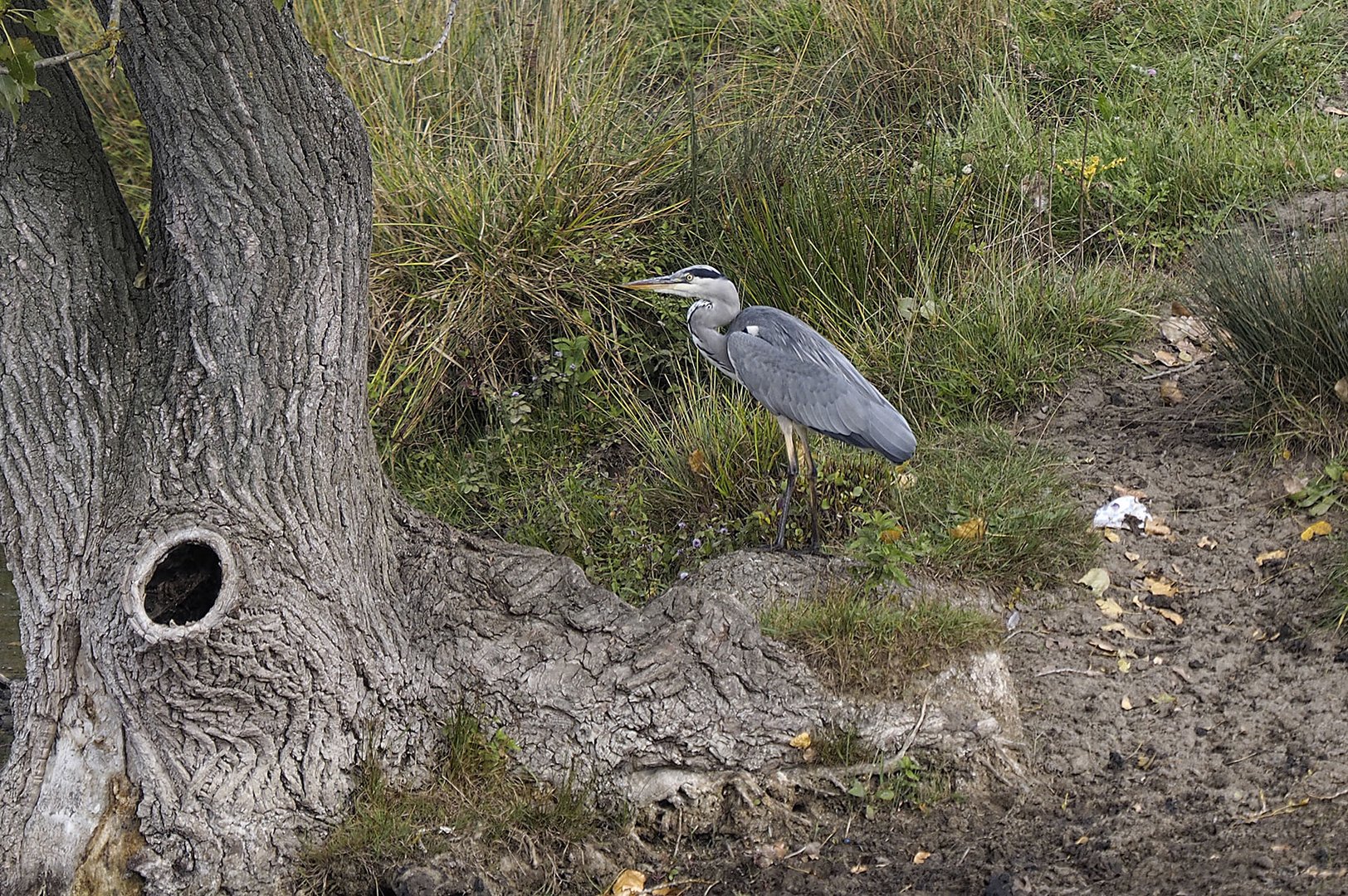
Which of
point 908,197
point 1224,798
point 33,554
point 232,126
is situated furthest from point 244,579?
point 908,197

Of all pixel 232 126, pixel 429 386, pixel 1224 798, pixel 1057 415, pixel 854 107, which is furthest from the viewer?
pixel 854 107

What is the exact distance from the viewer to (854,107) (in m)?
7.46

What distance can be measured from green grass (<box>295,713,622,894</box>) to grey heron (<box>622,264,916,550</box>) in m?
1.31

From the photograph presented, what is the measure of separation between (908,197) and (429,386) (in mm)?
2435

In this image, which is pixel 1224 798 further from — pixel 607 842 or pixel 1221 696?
pixel 607 842

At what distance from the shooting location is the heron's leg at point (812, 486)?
16.2ft

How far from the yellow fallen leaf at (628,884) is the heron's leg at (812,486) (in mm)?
1474

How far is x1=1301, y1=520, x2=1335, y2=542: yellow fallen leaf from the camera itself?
4684mm

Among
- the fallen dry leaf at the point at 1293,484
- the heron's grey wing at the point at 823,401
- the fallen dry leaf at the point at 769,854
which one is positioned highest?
the heron's grey wing at the point at 823,401

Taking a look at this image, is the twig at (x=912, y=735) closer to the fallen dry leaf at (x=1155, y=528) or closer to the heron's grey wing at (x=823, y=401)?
the heron's grey wing at (x=823, y=401)

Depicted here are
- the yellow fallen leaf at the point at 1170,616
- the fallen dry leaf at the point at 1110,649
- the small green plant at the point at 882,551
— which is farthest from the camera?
the yellow fallen leaf at the point at 1170,616

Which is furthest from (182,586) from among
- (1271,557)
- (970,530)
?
(1271,557)

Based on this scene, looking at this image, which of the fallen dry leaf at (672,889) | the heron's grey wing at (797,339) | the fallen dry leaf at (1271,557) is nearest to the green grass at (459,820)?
the fallen dry leaf at (672,889)

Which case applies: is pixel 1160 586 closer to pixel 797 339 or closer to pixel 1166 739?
pixel 1166 739
